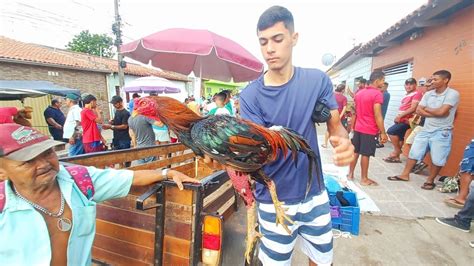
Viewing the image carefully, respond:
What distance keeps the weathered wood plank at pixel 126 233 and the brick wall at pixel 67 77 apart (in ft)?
47.2

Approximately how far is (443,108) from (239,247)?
13.1 ft

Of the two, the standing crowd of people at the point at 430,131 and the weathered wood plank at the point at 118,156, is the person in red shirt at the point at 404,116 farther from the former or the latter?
the weathered wood plank at the point at 118,156

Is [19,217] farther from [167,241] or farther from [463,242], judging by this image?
[463,242]

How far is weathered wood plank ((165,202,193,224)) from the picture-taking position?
141 cm

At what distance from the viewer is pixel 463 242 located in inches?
112

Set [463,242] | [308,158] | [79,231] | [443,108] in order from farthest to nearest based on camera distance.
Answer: [443,108] → [463,242] → [308,158] → [79,231]

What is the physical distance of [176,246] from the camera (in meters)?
1.46

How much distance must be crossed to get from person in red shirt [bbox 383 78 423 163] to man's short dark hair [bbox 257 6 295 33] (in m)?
4.82

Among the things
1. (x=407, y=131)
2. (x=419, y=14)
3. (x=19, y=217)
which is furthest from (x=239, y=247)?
(x=407, y=131)

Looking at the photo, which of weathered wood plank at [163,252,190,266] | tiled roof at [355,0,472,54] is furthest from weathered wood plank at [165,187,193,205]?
tiled roof at [355,0,472,54]

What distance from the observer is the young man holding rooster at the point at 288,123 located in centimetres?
140

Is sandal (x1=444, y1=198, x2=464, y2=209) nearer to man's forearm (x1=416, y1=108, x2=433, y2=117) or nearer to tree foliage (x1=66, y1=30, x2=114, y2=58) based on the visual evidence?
man's forearm (x1=416, y1=108, x2=433, y2=117)

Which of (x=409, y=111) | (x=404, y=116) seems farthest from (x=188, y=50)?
(x=404, y=116)

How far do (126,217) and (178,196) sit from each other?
430 millimetres
